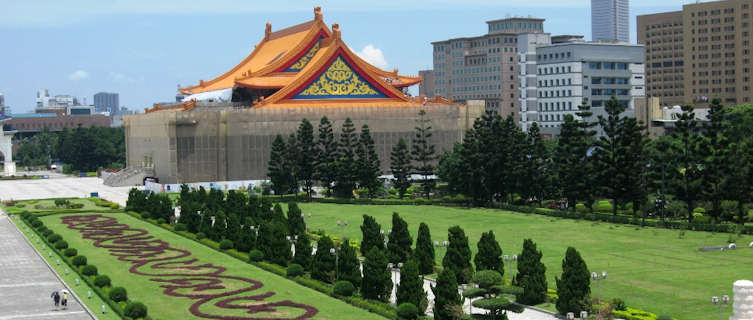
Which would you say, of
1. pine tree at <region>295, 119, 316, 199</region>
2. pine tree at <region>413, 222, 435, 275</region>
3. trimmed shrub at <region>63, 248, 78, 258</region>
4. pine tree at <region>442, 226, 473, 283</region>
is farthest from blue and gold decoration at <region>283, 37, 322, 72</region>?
pine tree at <region>442, 226, 473, 283</region>

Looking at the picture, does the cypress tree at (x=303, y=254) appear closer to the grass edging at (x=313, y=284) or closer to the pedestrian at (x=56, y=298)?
the grass edging at (x=313, y=284)

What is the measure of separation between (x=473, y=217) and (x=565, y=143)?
7851 mm

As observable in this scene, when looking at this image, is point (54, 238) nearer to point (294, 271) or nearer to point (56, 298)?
point (56, 298)

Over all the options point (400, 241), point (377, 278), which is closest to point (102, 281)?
point (377, 278)

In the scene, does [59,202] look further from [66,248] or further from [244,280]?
[244,280]

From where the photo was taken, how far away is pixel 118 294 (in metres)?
36.6

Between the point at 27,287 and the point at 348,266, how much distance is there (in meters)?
13.8

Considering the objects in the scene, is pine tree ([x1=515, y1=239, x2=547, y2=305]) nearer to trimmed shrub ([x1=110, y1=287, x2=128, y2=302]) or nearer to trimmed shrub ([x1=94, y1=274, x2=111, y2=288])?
trimmed shrub ([x1=110, y1=287, x2=128, y2=302])

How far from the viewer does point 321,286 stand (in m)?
39.3

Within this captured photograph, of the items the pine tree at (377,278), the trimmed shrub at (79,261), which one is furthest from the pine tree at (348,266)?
the trimmed shrub at (79,261)

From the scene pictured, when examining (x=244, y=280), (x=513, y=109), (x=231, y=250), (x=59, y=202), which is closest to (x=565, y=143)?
(x=231, y=250)

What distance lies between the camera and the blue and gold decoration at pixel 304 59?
100125mm

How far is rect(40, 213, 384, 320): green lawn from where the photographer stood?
115 ft

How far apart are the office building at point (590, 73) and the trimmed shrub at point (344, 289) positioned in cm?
9318
